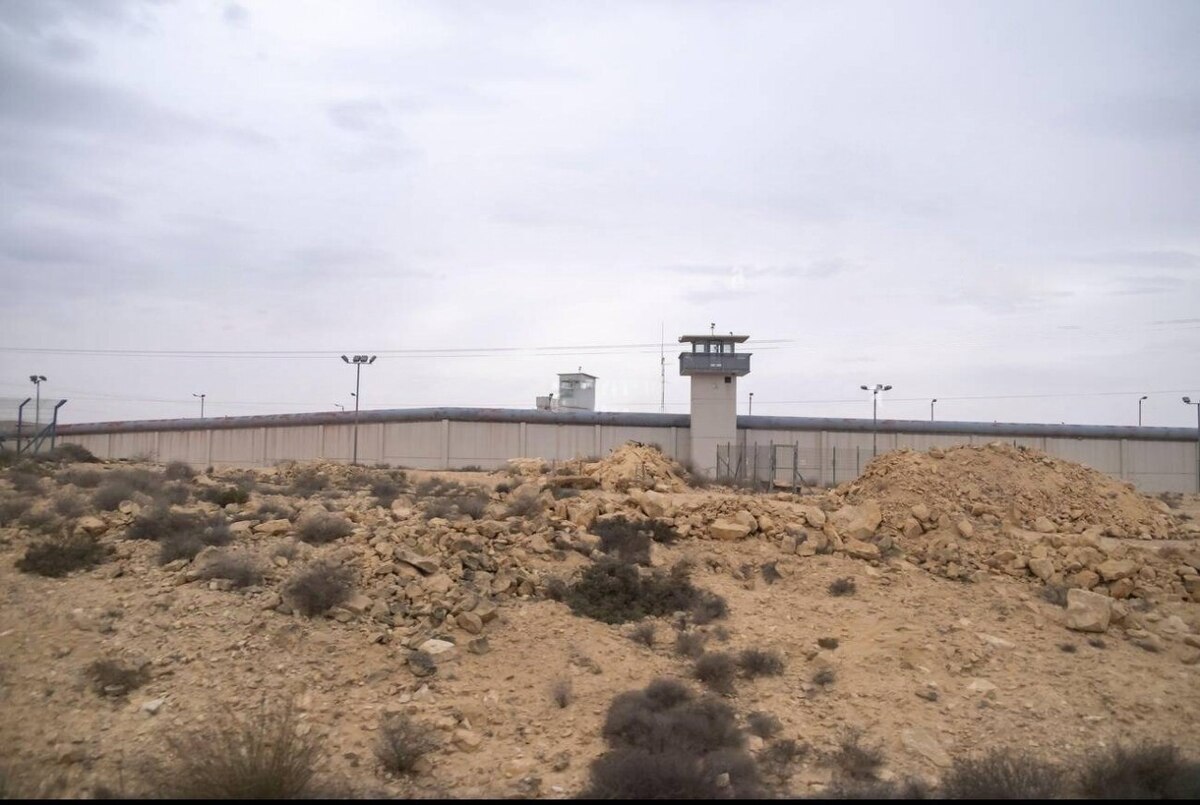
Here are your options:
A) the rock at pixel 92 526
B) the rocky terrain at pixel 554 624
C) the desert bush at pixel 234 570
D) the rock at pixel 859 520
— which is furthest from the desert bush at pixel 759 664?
the rock at pixel 92 526

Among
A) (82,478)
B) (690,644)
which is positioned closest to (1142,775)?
(690,644)

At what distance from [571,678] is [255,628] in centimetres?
440

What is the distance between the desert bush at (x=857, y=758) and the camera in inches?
402

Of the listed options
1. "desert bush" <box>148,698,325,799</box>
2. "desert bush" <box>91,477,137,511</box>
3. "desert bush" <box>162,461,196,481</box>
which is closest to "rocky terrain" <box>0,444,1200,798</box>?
"desert bush" <box>91,477,137,511</box>

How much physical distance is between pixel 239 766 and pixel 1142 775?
8.38m

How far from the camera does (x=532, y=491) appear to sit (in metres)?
21.7

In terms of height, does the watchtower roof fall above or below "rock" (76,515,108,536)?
above

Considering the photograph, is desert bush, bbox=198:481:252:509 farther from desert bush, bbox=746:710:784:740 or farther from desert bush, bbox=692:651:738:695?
desert bush, bbox=746:710:784:740

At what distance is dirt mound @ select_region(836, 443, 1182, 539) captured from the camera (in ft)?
69.2

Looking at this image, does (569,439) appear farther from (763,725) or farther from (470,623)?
(763,725)

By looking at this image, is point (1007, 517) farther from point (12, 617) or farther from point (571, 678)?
point (12, 617)

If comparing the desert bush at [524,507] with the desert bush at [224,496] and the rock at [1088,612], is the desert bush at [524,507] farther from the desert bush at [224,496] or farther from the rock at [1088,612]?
the rock at [1088,612]

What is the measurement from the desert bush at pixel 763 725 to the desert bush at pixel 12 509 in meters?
13.2

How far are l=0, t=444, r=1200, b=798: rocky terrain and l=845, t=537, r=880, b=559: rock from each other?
1.7 inches
